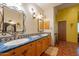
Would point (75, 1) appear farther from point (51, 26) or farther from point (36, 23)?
point (36, 23)

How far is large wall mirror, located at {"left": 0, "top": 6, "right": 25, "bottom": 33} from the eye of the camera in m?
2.12

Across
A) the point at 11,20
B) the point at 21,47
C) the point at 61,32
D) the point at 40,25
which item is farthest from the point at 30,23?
the point at 21,47

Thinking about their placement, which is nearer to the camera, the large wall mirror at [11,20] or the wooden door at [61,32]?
the large wall mirror at [11,20]

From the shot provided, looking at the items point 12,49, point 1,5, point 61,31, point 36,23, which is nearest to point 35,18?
point 36,23

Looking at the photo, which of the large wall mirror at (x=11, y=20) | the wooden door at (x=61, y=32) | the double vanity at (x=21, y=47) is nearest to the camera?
the double vanity at (x=21, y=47)

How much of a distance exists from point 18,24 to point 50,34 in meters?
0.84

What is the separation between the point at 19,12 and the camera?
2654 millimetres

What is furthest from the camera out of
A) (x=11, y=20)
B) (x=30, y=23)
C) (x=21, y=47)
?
(x=30, y=23)

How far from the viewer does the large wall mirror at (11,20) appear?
2.12 m

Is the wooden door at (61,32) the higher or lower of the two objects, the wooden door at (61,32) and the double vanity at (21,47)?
the higher

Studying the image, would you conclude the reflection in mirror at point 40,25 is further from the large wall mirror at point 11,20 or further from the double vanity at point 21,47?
the large wall mirror at point 11,20

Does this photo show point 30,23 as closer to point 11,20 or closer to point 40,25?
point 40,25

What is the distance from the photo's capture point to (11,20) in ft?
7.61

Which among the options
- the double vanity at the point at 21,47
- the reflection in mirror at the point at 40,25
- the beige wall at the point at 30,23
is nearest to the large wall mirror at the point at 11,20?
the beige wall at the point at 30,23
